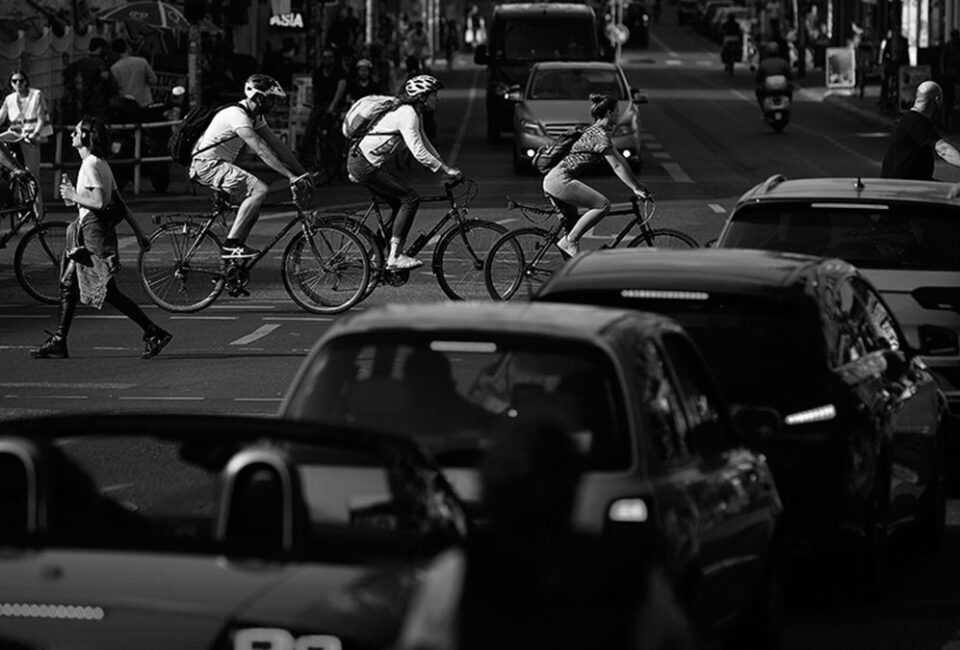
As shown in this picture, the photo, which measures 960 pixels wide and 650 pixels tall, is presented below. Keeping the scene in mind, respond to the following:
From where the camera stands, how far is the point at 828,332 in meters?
9.03

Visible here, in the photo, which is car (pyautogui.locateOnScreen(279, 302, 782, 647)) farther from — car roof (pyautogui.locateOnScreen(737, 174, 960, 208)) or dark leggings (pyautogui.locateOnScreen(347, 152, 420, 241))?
dark leggings (pyautogui.locateOnScreen(347, 152, 420, 241))

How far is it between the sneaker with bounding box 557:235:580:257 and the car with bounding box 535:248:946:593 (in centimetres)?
1051

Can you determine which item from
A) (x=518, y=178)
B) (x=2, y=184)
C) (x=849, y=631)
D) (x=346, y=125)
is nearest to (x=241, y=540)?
(x=849, y=631)

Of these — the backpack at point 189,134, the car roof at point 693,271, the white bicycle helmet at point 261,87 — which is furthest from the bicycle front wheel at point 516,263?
the car roof at point 693,271

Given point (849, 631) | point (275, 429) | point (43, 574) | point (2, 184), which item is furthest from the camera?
point (2, 184)

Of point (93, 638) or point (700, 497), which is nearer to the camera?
point (93, 638)

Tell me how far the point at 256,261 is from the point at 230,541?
14.0 metres

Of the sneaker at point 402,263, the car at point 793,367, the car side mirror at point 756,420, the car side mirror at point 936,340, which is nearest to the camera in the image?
the car side mirror at point 756,420

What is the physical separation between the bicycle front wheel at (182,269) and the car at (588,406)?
1153cm

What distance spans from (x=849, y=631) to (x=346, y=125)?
1131 centimetres

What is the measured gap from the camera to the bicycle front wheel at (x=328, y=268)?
62.4 feet

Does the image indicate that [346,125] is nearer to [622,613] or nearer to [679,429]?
[679,429]

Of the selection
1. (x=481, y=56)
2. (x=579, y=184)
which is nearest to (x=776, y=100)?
(x=481, y=56)

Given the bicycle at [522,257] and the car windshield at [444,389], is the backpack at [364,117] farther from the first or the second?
the car windshield at [444,389]
